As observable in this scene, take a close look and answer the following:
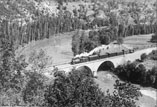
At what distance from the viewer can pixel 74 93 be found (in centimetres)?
1678

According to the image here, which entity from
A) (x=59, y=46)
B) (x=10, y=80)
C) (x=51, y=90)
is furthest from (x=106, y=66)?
(x=51, y=90)

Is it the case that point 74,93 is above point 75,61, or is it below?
above

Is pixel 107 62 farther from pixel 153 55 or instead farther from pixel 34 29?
pixel 34 29

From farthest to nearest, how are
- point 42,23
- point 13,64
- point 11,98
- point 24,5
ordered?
point 24,5
point 42,23
point 13,64
point 11,98

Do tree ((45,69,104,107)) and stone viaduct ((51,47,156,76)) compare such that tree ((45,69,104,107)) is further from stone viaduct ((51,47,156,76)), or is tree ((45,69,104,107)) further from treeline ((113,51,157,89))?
treeline ((113,51,157,89))

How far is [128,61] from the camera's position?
63.5m

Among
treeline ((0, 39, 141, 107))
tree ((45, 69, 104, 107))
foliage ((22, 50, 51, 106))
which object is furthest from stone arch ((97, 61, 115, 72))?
tree ((45, 69, 104, 107))

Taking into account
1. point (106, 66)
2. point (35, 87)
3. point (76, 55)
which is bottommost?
point (106, 66)

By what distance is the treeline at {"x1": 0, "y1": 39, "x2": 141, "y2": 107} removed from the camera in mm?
16562

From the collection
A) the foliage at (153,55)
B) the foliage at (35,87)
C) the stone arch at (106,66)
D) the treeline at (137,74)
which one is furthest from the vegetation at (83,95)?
the foliage at (153,55)

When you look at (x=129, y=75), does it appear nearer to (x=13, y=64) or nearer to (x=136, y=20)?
(x=13, y=64)

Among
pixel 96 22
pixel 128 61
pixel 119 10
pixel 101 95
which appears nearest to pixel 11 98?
pixel 101 95

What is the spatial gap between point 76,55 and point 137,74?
64.3 ft

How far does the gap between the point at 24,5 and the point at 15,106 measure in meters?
92.5
